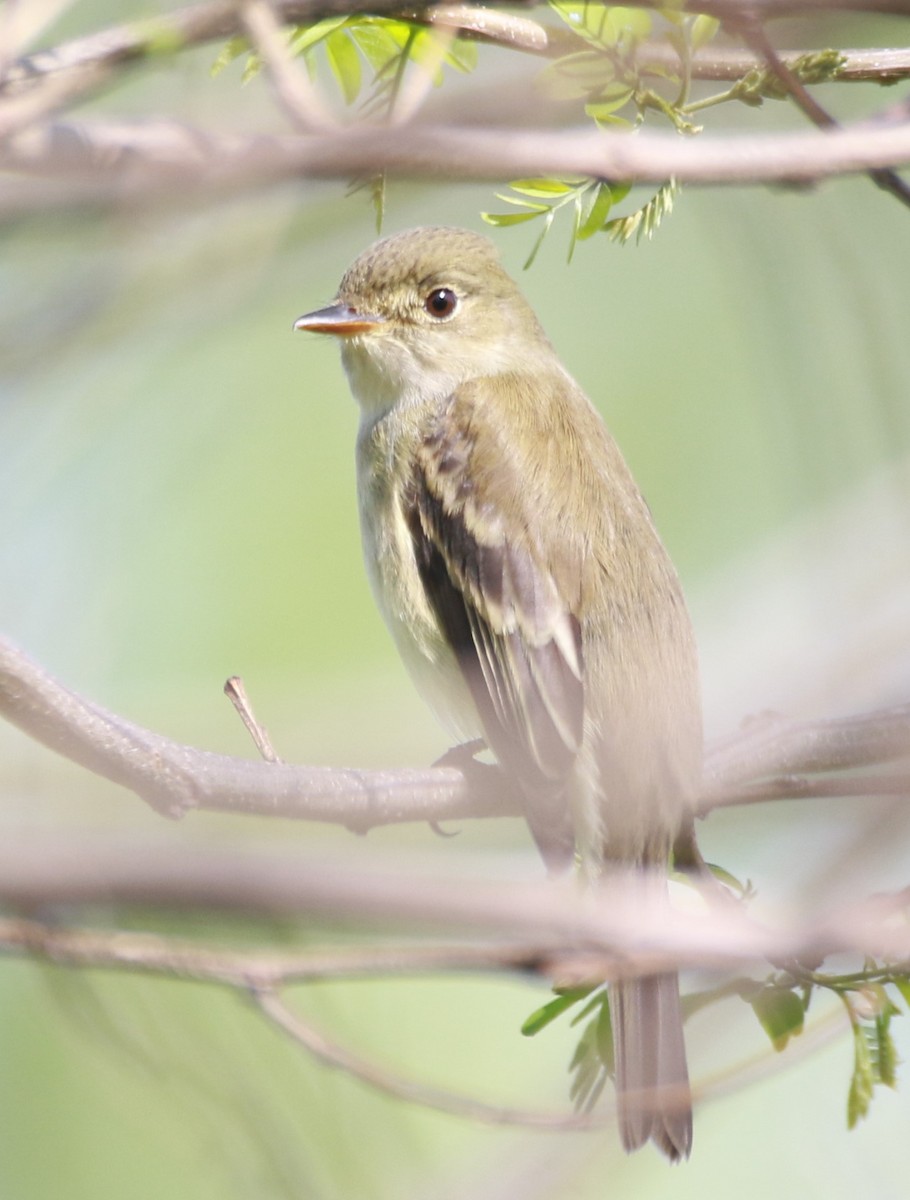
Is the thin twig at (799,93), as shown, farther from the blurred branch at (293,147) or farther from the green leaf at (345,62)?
the green leaf at (345,62)

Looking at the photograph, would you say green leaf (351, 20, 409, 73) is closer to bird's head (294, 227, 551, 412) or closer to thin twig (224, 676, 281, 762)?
thin twig (224, 676, 281, 762)

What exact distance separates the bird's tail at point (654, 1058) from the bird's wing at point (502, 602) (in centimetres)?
45

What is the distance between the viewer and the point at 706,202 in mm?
2316

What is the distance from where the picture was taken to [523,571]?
3186mm

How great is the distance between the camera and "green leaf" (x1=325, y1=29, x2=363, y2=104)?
219 cm

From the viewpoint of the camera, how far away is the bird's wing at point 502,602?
3006 mm

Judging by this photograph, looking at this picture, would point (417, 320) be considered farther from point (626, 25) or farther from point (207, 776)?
point (207, 776)

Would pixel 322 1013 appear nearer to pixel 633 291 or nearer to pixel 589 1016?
pixel 589 1016

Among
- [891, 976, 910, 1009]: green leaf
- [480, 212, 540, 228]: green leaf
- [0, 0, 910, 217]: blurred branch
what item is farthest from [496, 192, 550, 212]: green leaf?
[891, 976, 910, 1009]: green leaf

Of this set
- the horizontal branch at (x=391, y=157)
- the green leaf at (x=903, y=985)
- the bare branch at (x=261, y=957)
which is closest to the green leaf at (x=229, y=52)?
the horizontal branch at (x=391, y=157)

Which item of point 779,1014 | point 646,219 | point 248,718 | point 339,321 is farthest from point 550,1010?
point 339,321

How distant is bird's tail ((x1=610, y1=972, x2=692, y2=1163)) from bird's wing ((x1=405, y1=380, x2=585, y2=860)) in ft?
1.47

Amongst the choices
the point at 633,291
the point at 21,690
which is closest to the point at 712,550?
the point at 633,291

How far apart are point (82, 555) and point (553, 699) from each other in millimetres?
1098
